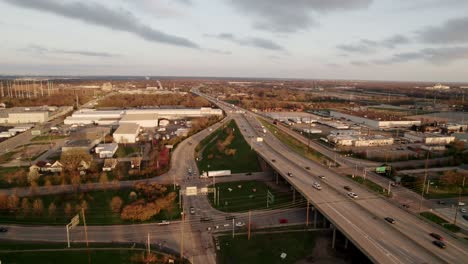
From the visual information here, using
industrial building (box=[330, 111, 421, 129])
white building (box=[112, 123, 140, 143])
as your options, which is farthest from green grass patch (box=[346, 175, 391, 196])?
industrial building (box=[330, 111, 421, 129])

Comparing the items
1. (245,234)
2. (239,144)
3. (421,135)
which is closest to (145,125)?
(239,144)

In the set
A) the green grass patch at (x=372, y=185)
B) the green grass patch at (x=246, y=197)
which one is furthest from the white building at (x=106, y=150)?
the green grass patch at (x=372, y=185)

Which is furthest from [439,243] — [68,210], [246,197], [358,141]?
[358,141]

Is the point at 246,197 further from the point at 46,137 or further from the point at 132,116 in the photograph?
the point at 132,116

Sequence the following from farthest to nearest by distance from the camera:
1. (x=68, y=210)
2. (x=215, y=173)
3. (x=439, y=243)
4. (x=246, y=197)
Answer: (x=215, y=173)
(x=246, y=197)
(x=68, y=210)
(x=439, y=243)

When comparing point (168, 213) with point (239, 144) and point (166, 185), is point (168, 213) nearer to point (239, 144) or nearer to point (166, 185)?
point (166, 185)

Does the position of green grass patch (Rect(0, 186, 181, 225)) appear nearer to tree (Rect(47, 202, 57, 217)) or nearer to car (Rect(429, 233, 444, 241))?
tree (Rect(47, 202, 57, 217))
